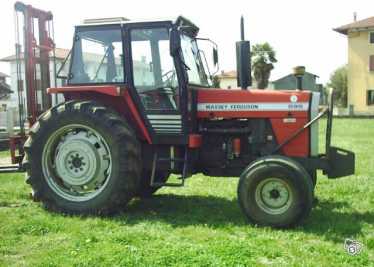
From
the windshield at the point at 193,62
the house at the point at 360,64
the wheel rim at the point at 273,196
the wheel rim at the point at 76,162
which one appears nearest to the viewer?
the wheel rim at the point at 273,196

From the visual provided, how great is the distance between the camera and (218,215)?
672 cm

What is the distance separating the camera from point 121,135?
654 cm

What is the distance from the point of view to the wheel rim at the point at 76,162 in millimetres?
6820

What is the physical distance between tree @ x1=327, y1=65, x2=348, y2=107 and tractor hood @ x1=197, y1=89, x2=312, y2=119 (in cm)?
5249

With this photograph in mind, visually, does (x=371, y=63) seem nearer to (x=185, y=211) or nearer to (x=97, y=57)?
(x=185, y=211)

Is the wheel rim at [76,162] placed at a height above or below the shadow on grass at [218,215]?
above

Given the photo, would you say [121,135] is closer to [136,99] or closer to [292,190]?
[136,99]

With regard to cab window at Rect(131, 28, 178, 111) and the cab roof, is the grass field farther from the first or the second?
the cab roof

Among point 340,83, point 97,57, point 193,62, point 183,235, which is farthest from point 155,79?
point 340,83

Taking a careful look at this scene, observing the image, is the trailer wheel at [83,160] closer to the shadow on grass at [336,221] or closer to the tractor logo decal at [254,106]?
the tractor logo decal at [254,106]

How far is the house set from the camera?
43.0m

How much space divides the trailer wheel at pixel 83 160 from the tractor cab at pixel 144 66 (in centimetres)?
41

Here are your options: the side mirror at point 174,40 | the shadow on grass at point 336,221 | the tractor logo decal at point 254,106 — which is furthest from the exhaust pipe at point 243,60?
the shadow on grass at point 336,221

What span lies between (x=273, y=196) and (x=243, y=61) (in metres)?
1.75
